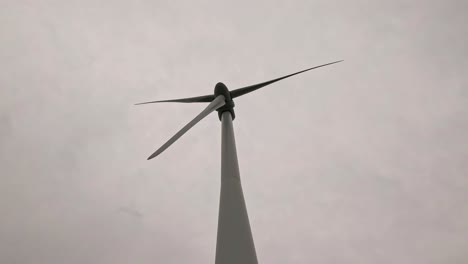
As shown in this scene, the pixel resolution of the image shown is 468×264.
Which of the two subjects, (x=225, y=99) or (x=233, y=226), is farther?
(x=225, y=99)

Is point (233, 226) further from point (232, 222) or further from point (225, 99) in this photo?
point (225, 99)

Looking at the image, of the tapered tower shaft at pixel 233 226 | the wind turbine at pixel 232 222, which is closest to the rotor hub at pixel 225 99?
the wind turbine at pixel 232 222

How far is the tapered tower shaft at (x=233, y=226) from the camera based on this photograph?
1159 cm

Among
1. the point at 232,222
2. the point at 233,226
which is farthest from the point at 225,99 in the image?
the point at 233,226

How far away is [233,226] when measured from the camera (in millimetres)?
12375

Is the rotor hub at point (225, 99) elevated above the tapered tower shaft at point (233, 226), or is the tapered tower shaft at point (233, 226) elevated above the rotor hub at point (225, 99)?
the rotor hub at point (225, 99)

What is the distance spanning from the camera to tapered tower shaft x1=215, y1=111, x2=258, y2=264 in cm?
1159

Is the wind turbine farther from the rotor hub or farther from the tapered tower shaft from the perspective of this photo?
the rotor hub

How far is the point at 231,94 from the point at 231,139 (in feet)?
20.9

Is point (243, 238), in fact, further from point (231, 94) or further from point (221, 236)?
point (231, 94)

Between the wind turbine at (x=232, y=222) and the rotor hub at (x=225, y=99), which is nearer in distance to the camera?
the wind turbine at (x=232, y=222)

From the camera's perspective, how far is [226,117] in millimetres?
20516

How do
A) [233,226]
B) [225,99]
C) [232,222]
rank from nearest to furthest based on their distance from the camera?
[233,226] → [232,222] → [225,99]

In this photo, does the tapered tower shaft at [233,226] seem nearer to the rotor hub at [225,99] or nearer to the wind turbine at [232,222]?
the wind turbine at [232,222]
